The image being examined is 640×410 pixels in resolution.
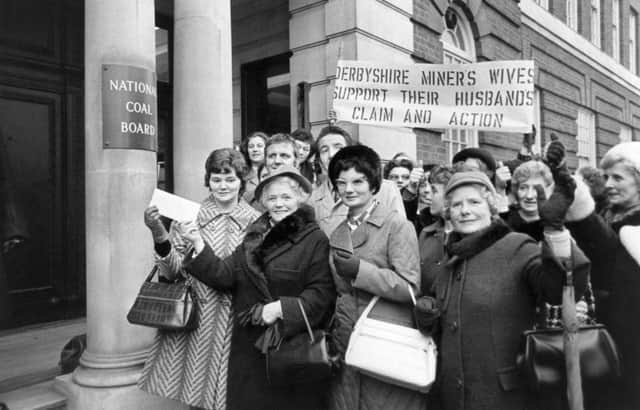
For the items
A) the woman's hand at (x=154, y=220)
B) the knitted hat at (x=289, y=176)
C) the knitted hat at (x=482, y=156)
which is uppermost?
the knitted hat at (x=482, y=156)

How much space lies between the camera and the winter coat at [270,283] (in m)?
2.47

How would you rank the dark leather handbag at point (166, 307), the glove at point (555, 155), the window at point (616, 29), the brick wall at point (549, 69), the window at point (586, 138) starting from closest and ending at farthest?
the glove at point (555, 155)
the dark leather handbag at point (166, 307)
the brick wall at point (549, 69)
the window at point (586, 138)
the window at point (616, 29)

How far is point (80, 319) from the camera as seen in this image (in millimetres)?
5414

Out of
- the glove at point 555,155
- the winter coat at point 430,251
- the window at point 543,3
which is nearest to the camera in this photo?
the glove at point 555,155

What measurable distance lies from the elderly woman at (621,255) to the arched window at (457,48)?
18.0 ft

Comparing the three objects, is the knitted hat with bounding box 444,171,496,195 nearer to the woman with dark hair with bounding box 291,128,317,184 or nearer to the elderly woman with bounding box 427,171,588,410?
the elderly woman with bounding box 427,171,588,410

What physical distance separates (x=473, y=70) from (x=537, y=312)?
2681 millimetres

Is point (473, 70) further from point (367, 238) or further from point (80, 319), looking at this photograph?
point (80, 319)

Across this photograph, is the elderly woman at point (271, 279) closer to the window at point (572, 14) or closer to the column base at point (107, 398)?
the column base at point (107, 398)

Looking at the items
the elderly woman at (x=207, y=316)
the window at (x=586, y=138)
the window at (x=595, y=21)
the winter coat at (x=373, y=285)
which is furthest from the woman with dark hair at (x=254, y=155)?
the window at (x=595, y=21)

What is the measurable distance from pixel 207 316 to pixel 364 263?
982mm

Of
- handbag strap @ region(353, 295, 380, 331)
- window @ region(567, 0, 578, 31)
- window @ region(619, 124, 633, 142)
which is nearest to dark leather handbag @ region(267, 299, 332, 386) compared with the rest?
handbag strap @ region(353, 295, 380, 331)

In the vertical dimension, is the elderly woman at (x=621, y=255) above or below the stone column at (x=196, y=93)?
below

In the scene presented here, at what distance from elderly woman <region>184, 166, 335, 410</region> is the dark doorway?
5.05 meters
